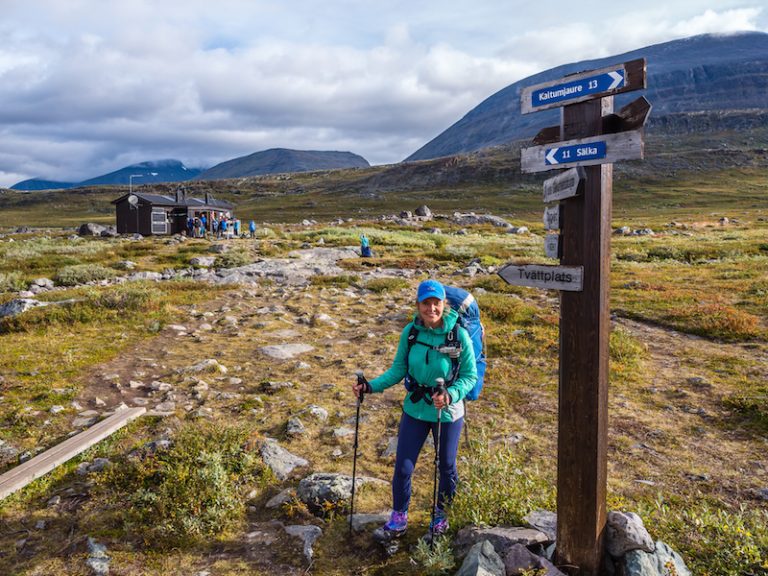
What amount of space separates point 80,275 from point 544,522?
20851mm

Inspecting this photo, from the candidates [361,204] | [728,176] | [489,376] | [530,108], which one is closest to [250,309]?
[489,376]

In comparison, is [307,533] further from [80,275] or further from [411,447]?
[80,275]

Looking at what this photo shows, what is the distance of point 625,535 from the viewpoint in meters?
4.06

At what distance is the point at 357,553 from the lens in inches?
183

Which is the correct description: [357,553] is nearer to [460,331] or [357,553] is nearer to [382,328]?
[460,331]

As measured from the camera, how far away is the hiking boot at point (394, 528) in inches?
185

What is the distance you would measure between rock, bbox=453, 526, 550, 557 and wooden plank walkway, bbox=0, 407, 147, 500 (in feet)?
15.0

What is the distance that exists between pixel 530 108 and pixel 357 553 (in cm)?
421

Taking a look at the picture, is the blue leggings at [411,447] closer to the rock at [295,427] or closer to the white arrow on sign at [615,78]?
the rock at [295,427]

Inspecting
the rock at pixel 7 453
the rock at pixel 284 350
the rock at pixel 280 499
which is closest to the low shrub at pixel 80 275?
the rock at pixel 284 350

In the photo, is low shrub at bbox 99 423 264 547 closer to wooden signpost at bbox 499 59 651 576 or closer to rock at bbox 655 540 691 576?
→ wooden signpost at bbox 499 59 651 576

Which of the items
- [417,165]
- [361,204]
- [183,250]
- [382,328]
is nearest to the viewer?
[382,328]

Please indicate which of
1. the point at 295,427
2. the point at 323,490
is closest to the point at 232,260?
the point at 295,427

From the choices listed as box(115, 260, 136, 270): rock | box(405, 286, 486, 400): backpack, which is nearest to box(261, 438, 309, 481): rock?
box(405, 286, 486, 400): backpack
